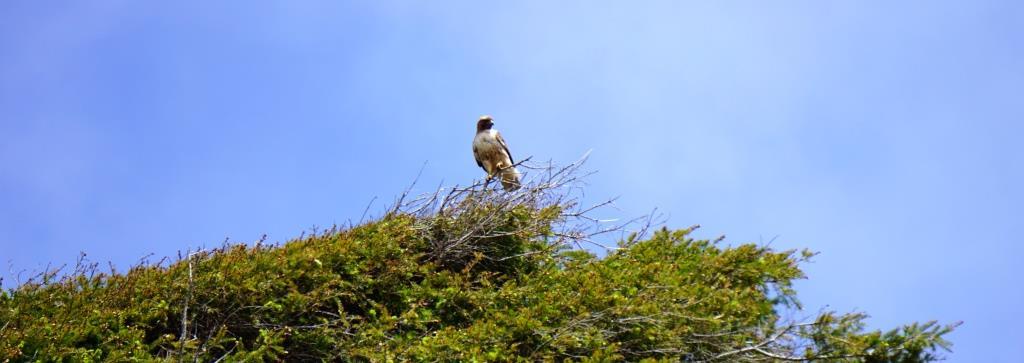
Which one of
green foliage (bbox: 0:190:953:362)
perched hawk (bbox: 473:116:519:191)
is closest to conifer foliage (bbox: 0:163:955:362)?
green foliage (bbox: 0:190:953:362)

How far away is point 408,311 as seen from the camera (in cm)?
961

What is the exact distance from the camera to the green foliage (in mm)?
8516

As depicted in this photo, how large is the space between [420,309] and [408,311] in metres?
0.14

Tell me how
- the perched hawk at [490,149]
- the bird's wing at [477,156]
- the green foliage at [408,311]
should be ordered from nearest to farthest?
the green foliage at [408,311] → the perched hawk at [490,149] → the bird's wing at [477,156]

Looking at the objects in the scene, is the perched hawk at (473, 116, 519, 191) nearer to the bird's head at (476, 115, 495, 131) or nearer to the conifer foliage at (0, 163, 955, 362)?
the bird's head at (476, 115, 495, 131)

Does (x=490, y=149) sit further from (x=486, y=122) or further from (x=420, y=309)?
(x=420, y=309)

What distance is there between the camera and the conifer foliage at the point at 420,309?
8531mm

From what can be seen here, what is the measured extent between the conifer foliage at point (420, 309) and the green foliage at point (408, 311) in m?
0.01

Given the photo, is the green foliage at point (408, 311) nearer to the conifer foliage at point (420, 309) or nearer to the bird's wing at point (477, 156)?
the conifer foliage at point (420, 309)

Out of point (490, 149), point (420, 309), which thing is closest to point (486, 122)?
point (490, 149)

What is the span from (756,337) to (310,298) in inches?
159

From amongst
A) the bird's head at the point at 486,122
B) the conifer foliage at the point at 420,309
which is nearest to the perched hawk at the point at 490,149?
the bird's head at the point at 486,122

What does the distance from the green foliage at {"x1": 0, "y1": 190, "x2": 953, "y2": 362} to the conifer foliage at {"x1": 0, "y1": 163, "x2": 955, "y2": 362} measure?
0.01 m

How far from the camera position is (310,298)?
9133 mm
